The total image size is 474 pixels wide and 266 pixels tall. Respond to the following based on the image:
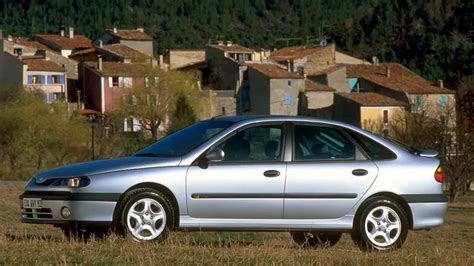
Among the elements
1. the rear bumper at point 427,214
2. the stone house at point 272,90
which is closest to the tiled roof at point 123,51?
the stone house at point 272,90

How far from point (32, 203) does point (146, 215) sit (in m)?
1.17

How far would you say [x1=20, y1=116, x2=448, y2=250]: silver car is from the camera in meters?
10.8

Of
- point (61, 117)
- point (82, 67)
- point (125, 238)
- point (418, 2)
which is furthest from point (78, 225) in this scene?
point (418, 2)

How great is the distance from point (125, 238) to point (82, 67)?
263ft

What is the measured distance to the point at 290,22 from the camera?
165 m

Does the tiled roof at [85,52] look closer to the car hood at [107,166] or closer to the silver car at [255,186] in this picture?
the silver car at [255,186]

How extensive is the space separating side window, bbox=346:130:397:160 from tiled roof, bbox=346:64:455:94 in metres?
78.6

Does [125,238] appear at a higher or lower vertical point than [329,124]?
lower

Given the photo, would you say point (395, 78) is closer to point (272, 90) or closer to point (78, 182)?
point (272, 90)

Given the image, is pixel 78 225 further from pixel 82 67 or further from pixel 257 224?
pixel 82 67

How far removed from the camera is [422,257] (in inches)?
396

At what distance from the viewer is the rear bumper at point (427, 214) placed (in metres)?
11.5

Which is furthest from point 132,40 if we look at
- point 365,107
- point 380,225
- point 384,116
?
point 380,225

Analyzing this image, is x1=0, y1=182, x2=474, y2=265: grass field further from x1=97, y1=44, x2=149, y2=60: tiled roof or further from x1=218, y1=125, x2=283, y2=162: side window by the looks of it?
x1=97, y1=44, x2=149, y2=60: tiled roof
